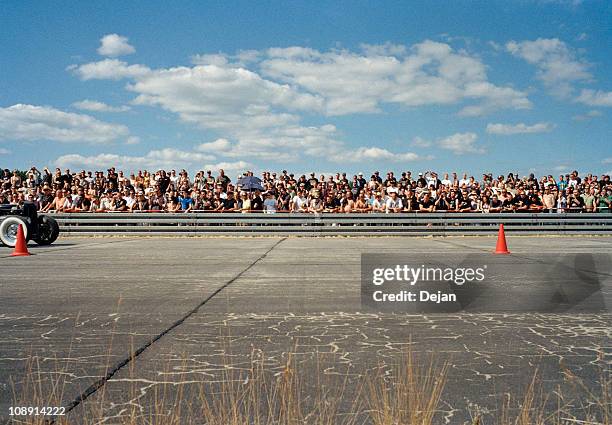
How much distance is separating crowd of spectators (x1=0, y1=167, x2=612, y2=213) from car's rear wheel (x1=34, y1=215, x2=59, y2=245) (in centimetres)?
752

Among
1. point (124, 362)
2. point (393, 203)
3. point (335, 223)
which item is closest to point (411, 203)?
point (393, 203)

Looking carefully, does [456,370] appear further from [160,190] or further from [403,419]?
[160,190]

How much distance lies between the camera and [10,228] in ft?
54.0

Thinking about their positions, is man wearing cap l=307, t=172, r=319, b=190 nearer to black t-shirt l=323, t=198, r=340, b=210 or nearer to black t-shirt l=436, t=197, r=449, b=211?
black t-shirt l=323, t=198, r=340, b=210

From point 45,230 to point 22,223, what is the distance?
1.47m

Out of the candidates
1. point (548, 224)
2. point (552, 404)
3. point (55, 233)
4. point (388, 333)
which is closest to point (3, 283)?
point (388, 333)

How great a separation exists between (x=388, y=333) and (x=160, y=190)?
71.4 ft

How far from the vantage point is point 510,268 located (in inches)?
442

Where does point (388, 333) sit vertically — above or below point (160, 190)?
below

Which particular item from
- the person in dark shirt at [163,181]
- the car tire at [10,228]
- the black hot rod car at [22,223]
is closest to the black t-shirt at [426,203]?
the person in dark shirt at [163,181]

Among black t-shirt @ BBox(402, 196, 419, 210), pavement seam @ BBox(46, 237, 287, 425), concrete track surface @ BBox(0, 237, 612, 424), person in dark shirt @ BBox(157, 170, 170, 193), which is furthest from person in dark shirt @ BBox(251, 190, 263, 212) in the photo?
pavement seam @ BBox(46, 237, 287, 425)

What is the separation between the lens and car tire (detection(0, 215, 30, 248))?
1628cm

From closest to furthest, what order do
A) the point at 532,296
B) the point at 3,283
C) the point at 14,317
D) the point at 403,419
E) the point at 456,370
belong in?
the point at 403,419 < the point at 456,370 < the point at 14,317 < the point at 532,296 < the point at 3,283

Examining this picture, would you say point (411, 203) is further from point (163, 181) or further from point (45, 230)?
point (45, 230)
